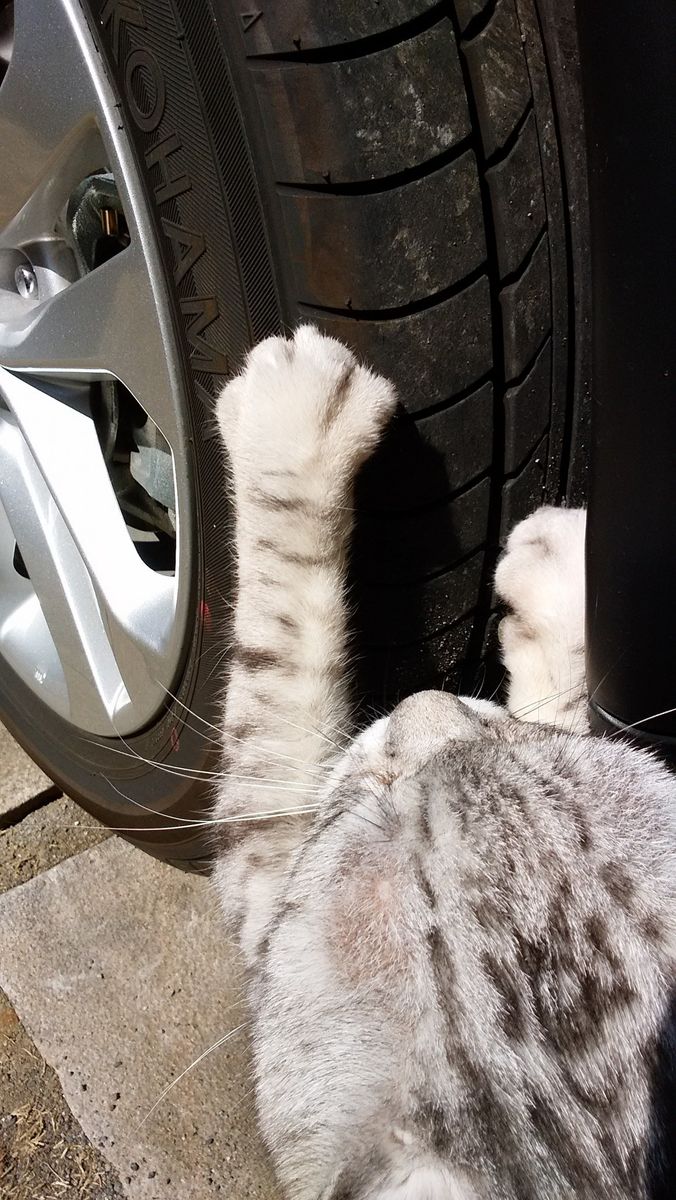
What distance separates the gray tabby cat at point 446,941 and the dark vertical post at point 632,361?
162mm

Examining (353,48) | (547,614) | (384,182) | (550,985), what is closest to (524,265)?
(384,182)

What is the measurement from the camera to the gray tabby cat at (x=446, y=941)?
1.15 meters

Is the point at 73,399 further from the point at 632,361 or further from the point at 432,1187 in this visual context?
the point at 432,1187

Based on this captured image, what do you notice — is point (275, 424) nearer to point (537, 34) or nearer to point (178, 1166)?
point (537, 34)

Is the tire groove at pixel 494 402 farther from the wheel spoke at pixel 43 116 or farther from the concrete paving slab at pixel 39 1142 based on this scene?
the concrete paving slab at pixel 39 1142

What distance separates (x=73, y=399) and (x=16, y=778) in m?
1.34

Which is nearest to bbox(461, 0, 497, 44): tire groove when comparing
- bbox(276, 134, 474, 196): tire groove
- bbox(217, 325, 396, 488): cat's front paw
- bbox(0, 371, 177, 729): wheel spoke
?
bbox(276, 134, 474, 196): tire groove

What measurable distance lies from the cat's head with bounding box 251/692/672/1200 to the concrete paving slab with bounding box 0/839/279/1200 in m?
0.87

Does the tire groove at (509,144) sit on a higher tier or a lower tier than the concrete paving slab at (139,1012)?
higher

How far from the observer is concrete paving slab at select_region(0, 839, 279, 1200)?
2193 millimetres

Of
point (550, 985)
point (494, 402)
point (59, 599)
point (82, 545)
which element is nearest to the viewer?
point (550, 985)

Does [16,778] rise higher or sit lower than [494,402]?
lower

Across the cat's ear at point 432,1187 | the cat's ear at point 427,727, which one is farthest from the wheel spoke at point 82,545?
the cat's ear at point 432,1187

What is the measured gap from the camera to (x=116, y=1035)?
237cm
